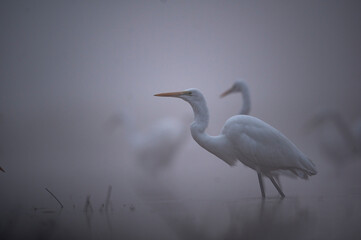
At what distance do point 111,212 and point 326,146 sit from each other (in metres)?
6.26

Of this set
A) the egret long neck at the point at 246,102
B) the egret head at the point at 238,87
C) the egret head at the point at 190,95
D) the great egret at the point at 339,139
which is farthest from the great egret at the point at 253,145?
the great egret at the point at 339,139

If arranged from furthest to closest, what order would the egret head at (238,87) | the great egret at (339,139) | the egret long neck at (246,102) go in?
the great egret at (339,139) < the egret head at (238,87) < the egret long neck at (246,102)

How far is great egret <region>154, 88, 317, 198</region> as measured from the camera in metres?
3.86

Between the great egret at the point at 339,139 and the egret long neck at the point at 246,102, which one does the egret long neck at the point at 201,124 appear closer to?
the egret long neck at the point at 246,102

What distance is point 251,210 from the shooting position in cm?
304

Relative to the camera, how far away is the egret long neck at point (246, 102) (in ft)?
19.4

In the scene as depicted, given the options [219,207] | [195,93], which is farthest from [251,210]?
[195,93]

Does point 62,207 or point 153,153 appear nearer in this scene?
point 62,207

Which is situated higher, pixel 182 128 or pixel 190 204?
pixel 190 204

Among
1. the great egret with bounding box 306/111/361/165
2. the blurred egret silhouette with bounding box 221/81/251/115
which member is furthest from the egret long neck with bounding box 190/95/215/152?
the great egret with bounding box 306/111/361/165

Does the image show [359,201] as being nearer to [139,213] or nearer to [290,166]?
[290,166]

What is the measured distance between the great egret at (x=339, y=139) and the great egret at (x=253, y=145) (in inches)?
174

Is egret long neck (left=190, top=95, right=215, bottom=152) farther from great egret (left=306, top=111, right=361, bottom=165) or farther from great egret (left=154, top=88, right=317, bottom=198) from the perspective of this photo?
great egret (left=306, top=111, right=361, bottom=165)

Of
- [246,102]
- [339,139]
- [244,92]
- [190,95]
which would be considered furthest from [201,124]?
[339,139]
